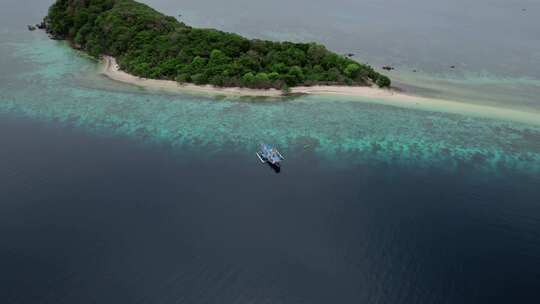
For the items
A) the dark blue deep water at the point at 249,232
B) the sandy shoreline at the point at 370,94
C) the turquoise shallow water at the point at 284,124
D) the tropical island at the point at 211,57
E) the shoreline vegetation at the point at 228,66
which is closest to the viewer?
the dark blue deep water at the point at 249,232

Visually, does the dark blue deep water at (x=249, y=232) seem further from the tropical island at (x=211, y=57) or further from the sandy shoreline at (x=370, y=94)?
the tropical island at (x=211, y=57)

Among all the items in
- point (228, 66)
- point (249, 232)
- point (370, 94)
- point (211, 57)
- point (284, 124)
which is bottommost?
point (249, 232)

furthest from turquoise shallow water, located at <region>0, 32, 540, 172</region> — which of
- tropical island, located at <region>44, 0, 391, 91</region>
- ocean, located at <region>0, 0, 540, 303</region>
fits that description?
tropical island, located at <region>44, 0, 391, 91</region>

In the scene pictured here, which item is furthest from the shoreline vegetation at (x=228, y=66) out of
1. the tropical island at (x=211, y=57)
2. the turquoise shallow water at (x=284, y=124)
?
the turquoise shallow water at (x=284, y=124)

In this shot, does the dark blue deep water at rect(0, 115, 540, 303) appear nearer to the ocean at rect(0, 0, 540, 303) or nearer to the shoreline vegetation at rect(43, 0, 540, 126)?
the ocean at rect(0, 0, 540, 303)

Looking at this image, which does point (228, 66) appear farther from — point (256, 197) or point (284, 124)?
point (256, 197)

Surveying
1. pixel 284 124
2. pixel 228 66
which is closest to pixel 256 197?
pixel 284 124
